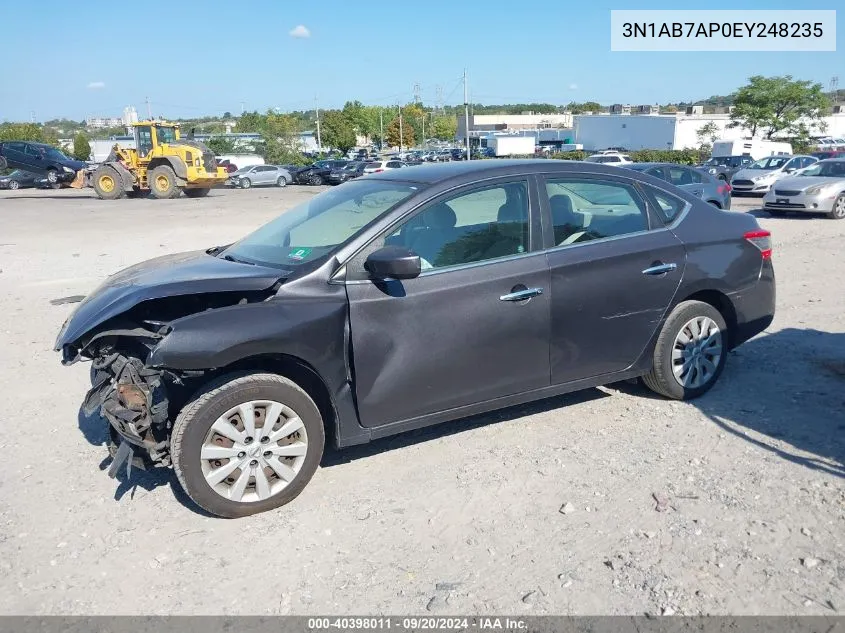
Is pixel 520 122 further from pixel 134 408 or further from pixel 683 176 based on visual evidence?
pixel 134 408

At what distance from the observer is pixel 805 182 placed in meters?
17.3

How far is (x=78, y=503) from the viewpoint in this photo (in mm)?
3986

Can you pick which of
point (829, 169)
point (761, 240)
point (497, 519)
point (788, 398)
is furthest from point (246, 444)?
point (829, 169)

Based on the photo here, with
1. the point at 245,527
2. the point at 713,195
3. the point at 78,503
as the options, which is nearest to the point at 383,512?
the point at 245,527

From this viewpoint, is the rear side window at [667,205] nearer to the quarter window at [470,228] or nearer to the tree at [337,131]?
the quarter window at [470,228]

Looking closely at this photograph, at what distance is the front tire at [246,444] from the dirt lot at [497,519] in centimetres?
15

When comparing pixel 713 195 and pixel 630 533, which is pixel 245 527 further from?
pixel 713 195

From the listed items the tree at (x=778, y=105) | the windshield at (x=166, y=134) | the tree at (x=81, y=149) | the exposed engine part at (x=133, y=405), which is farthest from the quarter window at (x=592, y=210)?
the tree at (x=81, y=149)

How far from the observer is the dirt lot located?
10.3 ft

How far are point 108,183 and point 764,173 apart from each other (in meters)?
24.9

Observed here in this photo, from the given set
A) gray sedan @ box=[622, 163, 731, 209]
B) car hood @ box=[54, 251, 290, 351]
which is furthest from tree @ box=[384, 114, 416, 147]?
car hood @ box=[54, 251, 290, 351]

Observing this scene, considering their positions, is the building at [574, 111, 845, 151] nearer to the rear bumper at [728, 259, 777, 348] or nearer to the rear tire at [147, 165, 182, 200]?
the rear tire at [147, 165, 182, 200]

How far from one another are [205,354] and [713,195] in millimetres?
14133

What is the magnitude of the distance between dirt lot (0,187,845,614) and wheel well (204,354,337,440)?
0.45 metres
